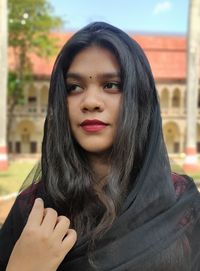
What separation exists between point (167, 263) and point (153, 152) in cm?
28

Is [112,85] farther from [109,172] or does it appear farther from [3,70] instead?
[3,70]

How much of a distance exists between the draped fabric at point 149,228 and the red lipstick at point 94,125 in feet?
0.42

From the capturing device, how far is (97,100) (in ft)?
3.60

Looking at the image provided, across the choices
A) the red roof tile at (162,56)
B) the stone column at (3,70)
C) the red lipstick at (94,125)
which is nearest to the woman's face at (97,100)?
the red lipstick at (94,125)

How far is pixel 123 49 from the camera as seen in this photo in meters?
1.11

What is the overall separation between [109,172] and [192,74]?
14361 millimetres

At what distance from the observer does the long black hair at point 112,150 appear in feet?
3.57

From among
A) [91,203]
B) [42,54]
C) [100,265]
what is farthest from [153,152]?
[42,54]

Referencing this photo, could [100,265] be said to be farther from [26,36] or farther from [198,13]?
[26,36]

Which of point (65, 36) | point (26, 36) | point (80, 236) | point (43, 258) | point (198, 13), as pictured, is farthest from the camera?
point (65, 36)

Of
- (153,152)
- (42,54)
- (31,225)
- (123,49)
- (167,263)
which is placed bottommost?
(167,263)

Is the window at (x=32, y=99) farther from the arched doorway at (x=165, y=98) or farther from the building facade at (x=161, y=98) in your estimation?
the arched doorway at (x=165, y=98)

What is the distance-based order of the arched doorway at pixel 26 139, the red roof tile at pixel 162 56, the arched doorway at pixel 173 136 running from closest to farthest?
the red roof tile at pixel 162 56 → the arched doorway at pixel 26 139 → the arched doorway at pixel 173 136

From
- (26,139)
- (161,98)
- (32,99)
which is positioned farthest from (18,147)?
(161,98)
